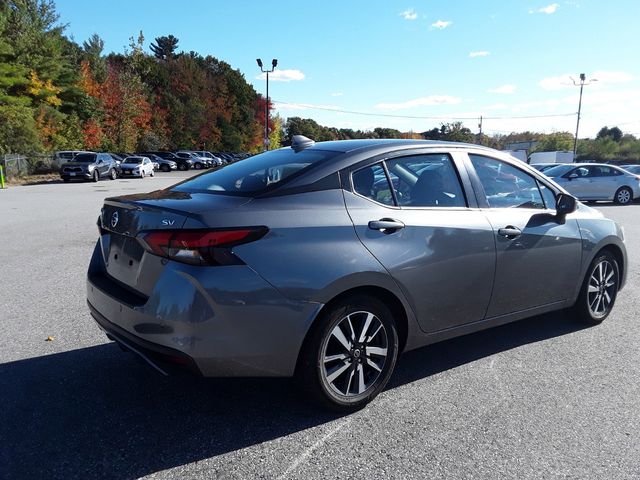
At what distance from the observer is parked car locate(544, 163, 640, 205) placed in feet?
58.4

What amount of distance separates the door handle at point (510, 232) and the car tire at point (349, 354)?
3.66 ft

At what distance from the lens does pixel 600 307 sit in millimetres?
4754

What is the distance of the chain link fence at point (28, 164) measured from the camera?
27.4 meters

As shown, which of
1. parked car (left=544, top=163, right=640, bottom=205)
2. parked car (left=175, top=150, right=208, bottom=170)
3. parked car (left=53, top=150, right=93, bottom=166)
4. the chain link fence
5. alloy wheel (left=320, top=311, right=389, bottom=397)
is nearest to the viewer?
alloy wheel (left=320, top=311, right=389, bottom=397)

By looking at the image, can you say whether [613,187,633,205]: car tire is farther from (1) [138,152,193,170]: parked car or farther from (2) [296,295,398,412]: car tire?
(1) [138,152,193,170]: parked car

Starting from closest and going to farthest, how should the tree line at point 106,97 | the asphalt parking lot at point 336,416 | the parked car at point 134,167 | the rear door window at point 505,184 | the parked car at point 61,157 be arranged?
the asphalt parking lot at point 336,416 → the rear door window at point 505,184 → the parked car at point 134,167 → the parked car at point 61,157 → the tree line at point 106,97

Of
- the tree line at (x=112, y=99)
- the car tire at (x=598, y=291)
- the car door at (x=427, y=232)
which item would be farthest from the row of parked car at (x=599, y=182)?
the tree line at (x=112, y=99)

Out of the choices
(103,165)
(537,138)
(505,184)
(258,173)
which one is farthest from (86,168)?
(537,138)

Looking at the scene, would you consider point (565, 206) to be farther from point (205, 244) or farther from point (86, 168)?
point (86, 168)

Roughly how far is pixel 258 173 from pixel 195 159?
49.2 metres

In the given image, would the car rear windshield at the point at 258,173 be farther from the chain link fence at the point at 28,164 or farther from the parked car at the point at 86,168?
the chain link fence at the point at 28,164

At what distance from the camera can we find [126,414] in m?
3.02

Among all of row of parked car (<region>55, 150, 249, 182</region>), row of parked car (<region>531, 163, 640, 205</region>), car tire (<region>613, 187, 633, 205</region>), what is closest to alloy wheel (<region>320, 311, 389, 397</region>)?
row of parked car (<region>531, 163, 640, 205</region>)

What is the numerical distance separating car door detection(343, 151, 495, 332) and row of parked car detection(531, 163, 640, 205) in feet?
52.1
